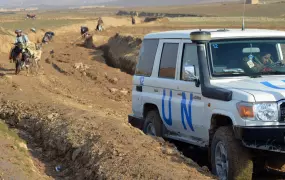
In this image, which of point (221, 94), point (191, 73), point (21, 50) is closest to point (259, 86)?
point (221, 94)

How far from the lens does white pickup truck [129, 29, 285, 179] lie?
277 inches

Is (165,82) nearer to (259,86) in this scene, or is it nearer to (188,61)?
(188,61)

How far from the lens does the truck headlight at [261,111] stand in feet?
23.0

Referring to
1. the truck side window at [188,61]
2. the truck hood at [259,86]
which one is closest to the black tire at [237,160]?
the truck hood at [259,86]

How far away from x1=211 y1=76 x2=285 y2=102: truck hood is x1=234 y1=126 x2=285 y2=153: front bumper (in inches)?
13.0

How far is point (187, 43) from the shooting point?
28.7 feet

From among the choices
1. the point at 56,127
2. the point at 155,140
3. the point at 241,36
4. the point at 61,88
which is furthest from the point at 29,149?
the point at 61,88

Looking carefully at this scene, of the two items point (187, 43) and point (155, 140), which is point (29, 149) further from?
point (187, 43)

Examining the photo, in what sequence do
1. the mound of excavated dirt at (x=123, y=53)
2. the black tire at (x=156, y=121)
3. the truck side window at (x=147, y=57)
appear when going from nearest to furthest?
1. the black tire at (x=156, y=121)
2. the truck side window at (x=147, y=57)
3. the mound of excavated dirt at (x=123, y=53)

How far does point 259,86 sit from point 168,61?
215 cm

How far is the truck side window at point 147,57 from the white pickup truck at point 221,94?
2cm

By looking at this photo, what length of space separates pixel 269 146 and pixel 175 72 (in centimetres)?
231

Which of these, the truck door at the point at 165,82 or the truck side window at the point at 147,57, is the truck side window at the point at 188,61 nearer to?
the truck door at the point at 165,82

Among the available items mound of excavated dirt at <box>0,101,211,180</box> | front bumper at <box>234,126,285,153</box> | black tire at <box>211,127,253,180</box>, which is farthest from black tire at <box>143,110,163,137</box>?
front bumper at <box>234,126,285,153</box>
